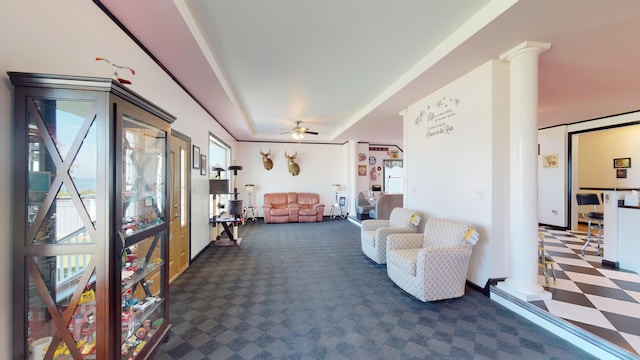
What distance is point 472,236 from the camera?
276cm

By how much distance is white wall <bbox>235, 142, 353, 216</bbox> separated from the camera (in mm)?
8633

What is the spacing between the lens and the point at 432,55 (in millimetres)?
2994

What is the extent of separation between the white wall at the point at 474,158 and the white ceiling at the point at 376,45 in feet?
0.86

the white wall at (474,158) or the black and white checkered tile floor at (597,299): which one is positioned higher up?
the white wall at (474,158)

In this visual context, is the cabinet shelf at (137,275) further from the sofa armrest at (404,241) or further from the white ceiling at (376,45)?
the sofa armrest at (404,241)

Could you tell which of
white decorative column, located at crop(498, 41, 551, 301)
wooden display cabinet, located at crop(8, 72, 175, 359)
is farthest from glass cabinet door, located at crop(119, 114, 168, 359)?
white decorative column, located at crop(498, 41, 551, 301)

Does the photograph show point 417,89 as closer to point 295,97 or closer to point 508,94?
point 508,94

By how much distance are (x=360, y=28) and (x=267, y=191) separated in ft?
22.6

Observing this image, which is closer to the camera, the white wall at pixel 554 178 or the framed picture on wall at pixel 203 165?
the framed picture on wall at pixel 203 165

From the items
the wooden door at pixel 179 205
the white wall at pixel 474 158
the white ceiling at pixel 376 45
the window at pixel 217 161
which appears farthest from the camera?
the window at pixel 217 161

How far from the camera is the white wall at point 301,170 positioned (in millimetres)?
8633

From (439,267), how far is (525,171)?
1375 millimetres

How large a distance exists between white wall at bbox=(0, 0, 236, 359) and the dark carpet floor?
1.39m

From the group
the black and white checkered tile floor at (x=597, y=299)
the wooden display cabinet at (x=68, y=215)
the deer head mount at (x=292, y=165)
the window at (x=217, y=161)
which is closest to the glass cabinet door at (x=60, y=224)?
the wooden display cabinet at (x=68, y=215)
